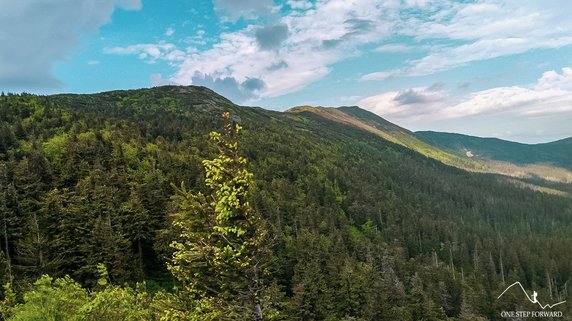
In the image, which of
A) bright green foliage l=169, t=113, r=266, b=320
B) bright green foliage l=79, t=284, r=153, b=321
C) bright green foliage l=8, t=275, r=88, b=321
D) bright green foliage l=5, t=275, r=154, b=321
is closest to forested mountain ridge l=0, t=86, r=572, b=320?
bright green foliage l=169, t=113, r=266, b=320

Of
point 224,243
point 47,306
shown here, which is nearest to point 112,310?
point 47,306

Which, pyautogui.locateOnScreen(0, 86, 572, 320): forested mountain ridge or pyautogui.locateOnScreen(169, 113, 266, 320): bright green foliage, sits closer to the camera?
pyautogui.locateOnScreen(169, 113, 266, 320): bright green foliage

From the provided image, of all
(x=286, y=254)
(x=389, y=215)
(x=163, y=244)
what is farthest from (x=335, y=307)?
(x=389, y=215)

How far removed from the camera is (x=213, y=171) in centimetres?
1560

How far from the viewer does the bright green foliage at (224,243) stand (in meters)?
15.3

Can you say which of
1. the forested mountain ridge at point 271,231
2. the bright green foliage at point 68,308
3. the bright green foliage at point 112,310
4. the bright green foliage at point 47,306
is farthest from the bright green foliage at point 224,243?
the bright green foliage at point 47,306

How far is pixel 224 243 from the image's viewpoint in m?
16.1

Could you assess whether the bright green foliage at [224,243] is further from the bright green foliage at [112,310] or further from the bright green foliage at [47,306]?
the bright green foliage at [47,306]

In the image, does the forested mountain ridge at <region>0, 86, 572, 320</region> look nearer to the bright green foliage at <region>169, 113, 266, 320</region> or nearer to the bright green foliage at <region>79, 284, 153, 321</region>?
the bright green foliage at <region>169, 113, 266, 320</region>

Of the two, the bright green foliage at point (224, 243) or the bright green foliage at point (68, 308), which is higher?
the bright green foliage at point (224, 243)

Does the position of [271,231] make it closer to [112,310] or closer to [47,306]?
[112,310]

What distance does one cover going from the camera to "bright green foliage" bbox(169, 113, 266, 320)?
602 inches

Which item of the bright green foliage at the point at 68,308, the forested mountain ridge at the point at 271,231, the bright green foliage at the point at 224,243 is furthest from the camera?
the forested mountain ridge at the point at 271,231

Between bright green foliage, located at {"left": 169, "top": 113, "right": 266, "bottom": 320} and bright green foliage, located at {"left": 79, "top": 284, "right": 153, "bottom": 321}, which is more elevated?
bright green foliage, located at {"left": 169, "top": 113, "right": 266, "bottom": 320}
